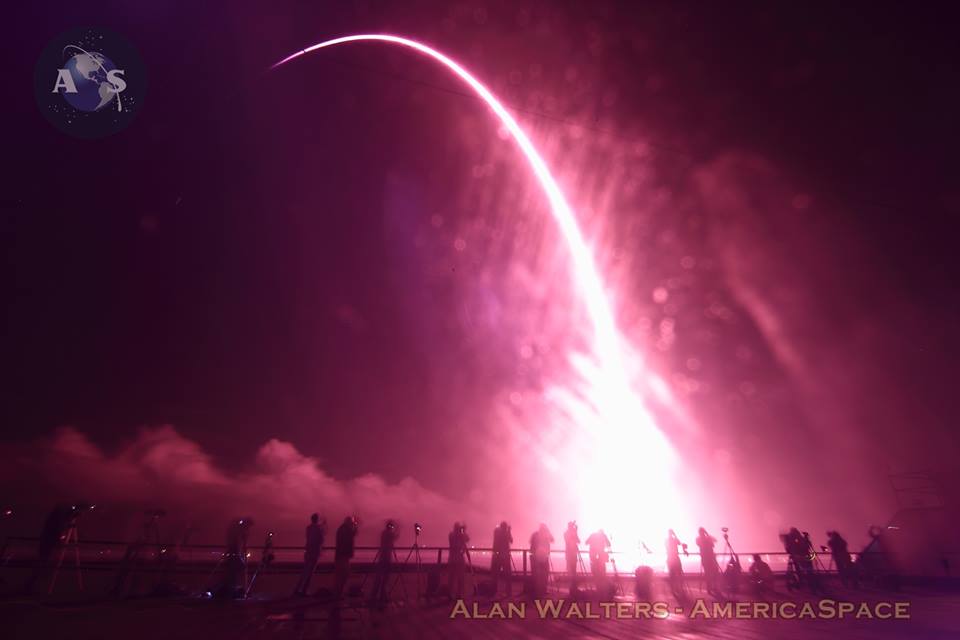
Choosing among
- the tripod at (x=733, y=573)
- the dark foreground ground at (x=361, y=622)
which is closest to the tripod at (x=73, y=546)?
the dark foreground ground at (x=361, y=622)

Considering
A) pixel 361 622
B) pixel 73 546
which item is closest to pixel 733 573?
pixel 361 622

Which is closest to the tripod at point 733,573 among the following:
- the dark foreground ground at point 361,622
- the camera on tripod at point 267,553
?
the dark foreground ground at point 361,622

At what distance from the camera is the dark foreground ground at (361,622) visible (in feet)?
24.7

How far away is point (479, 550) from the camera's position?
1478 centimetres

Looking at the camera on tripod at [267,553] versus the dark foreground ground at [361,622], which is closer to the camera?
the dark foreground ground at [361,622]

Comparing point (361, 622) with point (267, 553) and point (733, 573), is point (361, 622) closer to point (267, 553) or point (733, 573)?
point (267, 553)

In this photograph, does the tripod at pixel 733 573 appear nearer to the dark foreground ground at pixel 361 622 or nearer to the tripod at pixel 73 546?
the dark foreground ground at pixel 361 622

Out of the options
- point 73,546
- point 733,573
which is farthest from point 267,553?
point 733,573

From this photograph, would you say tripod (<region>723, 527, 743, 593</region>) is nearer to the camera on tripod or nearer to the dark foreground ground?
the dark foreground ground

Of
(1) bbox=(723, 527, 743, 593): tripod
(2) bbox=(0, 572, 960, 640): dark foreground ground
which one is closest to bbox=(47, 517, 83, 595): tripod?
(2) bbox=(0, 572, 960, 640): dark foreground ground

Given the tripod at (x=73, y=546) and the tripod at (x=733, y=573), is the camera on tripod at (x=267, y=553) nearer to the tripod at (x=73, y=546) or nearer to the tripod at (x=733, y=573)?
the tripod at (x=73, y=546)

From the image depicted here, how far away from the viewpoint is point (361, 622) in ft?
28.1

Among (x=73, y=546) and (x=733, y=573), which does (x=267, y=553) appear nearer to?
(x=73, y=546)

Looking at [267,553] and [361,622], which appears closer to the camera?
[361,622]
